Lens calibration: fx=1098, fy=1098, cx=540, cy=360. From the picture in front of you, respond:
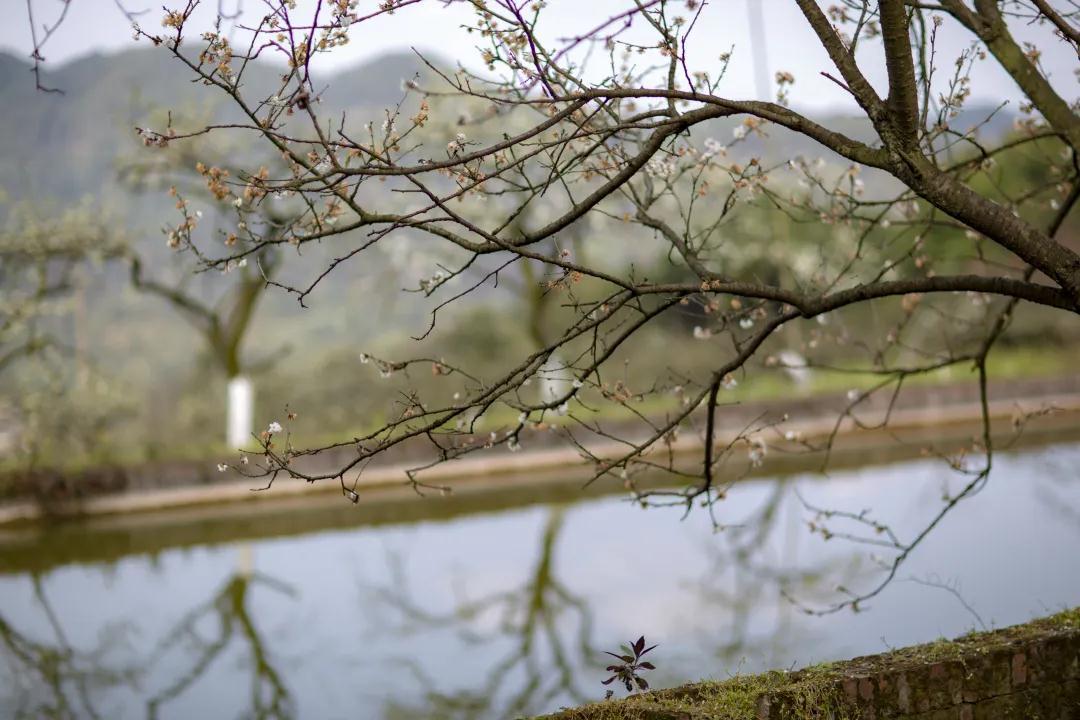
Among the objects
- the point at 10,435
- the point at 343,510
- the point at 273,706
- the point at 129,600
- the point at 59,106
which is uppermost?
the point at 59,106

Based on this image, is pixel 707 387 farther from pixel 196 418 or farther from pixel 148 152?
pixel 148 152

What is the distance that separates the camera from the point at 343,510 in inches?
403

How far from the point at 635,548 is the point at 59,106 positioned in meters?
34.4

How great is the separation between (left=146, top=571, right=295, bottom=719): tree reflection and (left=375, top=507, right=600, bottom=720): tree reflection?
64 cm

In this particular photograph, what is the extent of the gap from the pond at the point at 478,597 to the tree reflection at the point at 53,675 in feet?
0.06

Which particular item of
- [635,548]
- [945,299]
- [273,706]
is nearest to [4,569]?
[273,706]

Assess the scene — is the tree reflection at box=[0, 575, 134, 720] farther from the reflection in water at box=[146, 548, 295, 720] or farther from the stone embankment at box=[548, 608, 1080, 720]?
the stone embankment at box=[548, 608, 1080, 720]

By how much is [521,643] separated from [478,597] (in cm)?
99

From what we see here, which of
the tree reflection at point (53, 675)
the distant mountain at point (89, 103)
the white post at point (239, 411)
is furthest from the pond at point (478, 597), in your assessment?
the distant mountain at point (89, 103)

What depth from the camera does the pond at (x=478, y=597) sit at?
17.7 ft

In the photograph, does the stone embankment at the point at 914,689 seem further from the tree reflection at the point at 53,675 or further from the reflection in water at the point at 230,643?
the tree reflection at the point at 53,675

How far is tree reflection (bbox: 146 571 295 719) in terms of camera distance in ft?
17.2

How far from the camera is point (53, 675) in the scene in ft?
19.0

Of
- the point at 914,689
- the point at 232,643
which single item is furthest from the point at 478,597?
the point at 914,689
